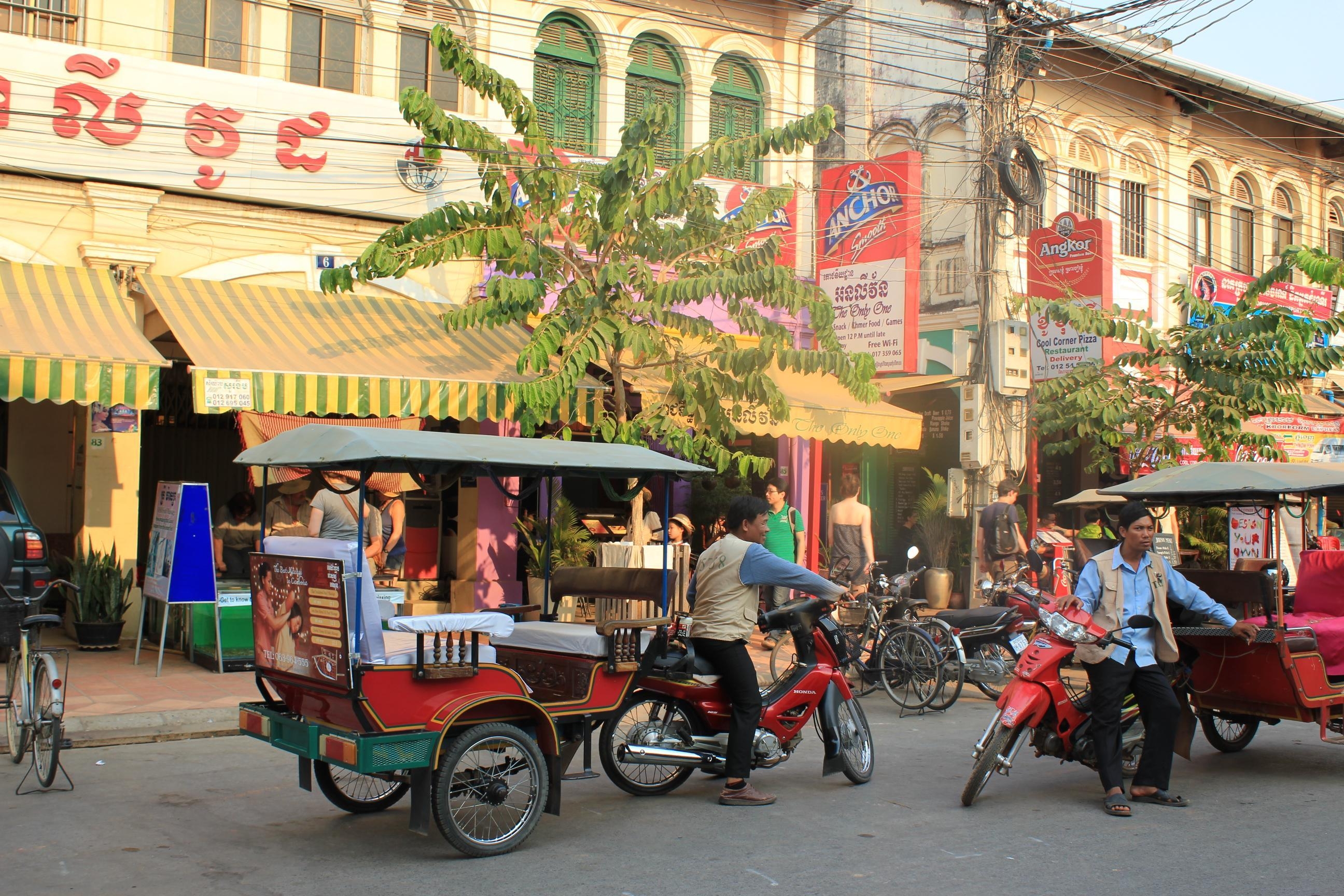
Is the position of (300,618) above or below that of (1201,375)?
below

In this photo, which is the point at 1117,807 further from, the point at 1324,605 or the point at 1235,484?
the point at 1324,605

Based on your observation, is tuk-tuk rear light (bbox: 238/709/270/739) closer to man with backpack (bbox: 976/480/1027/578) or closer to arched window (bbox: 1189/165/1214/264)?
man with backpack (bbox: 976/480/1027/578)

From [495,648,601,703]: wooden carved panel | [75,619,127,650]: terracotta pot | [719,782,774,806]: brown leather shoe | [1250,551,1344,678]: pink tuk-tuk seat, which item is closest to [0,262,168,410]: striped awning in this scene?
[75,619,127,650]: terracotta pot

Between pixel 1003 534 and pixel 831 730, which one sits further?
pixel 1003 534

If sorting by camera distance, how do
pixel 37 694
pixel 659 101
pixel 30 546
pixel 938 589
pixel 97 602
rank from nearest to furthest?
pixel 37 694 → pixel 30 546 → pixel 97 602 → pixel 659 101 → pixel 938 589

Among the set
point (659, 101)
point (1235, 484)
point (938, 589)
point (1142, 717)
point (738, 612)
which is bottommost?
point (1142, 717)

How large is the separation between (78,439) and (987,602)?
9.51 meters

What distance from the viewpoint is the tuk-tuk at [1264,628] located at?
733 cm

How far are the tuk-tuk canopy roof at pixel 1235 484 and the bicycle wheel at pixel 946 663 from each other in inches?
84.0

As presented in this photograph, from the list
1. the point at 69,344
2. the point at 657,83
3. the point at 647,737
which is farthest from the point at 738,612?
the point at 657,83

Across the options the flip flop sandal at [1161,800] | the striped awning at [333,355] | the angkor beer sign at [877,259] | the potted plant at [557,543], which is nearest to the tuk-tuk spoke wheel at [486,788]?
the flip flop sandal at [1161,800]

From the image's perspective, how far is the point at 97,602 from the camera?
1139 cm

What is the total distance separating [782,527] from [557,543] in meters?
2.46

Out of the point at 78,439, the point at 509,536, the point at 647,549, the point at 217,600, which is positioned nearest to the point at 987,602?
the point at 647,549
